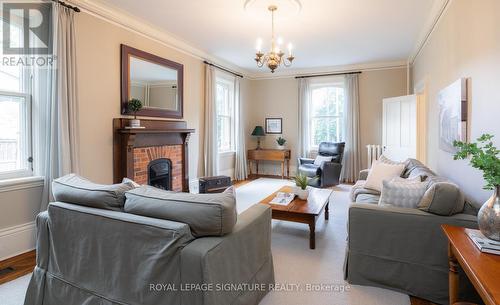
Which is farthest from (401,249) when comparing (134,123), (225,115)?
(225,115)

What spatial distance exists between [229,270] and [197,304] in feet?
0.79

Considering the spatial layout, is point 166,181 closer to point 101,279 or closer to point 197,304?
point 101,279

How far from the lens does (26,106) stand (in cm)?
282

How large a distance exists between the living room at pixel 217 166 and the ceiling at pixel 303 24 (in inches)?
1.4

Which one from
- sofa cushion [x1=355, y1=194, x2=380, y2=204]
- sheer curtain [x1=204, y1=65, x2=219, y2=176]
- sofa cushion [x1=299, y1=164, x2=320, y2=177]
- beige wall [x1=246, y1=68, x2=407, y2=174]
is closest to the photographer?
sofa cushion [x1=355, y1=194, x2=380, y2=204]

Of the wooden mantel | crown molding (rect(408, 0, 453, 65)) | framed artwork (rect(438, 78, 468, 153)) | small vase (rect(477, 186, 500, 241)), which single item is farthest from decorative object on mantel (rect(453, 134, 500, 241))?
the wooden mantel

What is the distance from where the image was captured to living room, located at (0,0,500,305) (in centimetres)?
146

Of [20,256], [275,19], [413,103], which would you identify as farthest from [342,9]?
[20,256]

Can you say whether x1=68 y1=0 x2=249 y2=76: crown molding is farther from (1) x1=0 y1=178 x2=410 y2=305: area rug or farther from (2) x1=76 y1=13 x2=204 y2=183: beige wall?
(1) x1=0 y1=178 x2=410 y2=305: area rug

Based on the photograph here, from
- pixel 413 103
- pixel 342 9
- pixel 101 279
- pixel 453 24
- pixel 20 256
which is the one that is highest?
pixel 342 9

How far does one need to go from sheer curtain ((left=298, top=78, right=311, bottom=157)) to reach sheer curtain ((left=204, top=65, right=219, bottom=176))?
2284 mm

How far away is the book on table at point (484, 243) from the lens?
1.34 metres

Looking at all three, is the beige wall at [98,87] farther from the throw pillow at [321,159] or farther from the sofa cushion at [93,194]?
the throw pillow at [321,159]
